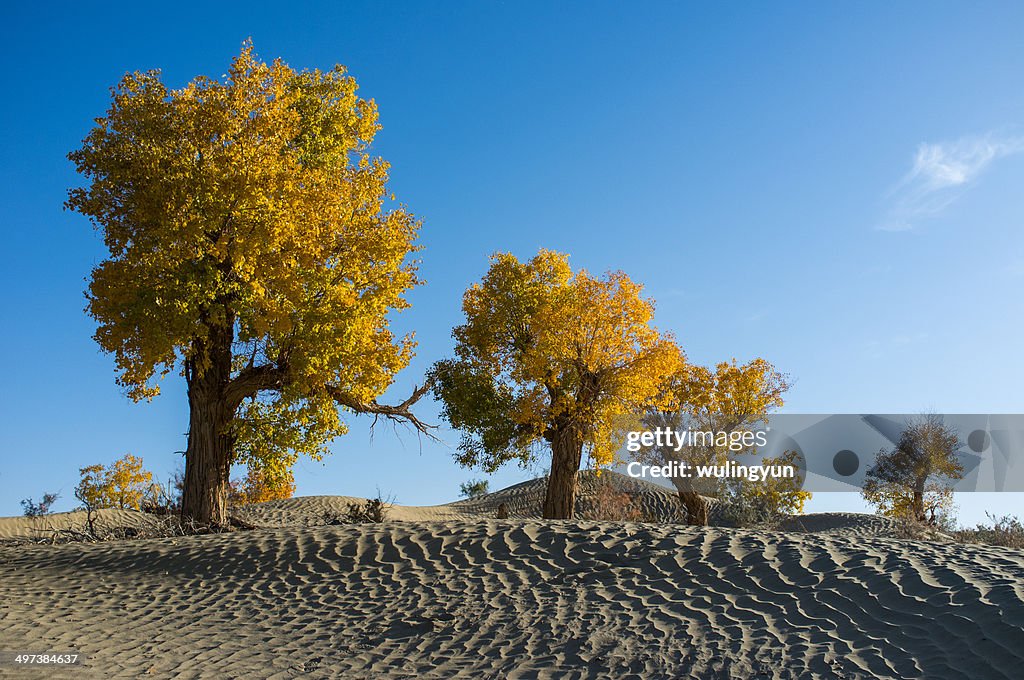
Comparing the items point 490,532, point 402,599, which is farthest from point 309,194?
point 402,599

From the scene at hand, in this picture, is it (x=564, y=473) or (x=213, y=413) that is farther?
(x=564, y=473)

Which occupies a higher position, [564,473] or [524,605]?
[564,473]

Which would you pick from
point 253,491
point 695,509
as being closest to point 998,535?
point 695,509

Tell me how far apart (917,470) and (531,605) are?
3167cm

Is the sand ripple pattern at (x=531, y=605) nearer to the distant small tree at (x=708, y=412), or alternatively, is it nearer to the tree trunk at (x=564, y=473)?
the tree trunk at (x=564, y=473)

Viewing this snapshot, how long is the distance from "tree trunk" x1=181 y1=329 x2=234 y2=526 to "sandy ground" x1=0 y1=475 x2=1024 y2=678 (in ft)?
9.62

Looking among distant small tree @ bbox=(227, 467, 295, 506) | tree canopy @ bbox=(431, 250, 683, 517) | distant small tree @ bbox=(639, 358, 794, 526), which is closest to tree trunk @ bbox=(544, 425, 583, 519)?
tree canopy @ bbox=(431, 250, 683, 517)

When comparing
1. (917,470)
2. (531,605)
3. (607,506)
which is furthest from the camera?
(917,470)

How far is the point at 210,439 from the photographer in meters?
17.7

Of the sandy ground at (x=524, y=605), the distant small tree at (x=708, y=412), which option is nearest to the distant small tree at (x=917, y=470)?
the distant small tree at (x=708, y=412)

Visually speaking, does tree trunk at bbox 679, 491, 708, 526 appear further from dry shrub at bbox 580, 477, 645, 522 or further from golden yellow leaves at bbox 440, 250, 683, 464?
golden yellow leaves at bbox 440, 250, 683, 464

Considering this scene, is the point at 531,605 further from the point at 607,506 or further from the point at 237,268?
the point at 607,506

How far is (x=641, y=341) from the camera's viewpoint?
22.9 metres

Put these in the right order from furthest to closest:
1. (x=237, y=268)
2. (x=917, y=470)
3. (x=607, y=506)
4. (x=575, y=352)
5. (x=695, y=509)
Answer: (x=917, y=470), (x=695, y=509), (x=607, y=506), (x=575, y=352), (x=237, y=268)
